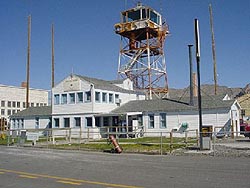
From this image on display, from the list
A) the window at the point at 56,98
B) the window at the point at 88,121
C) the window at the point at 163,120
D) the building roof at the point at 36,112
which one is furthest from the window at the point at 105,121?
the building roof at the point at 36,112

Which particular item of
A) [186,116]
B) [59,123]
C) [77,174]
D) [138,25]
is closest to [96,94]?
[59,123]

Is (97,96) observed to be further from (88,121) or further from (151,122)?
(151,122)

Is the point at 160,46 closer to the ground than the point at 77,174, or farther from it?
farther from it

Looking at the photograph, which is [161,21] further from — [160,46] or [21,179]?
[21,179]

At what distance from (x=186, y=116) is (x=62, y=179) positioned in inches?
968

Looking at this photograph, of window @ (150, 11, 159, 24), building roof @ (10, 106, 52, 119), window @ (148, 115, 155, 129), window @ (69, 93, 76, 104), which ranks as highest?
window @ (150, 11, 159, 24)

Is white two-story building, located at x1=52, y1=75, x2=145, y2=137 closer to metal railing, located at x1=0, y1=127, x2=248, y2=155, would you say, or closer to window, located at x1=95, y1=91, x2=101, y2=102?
window, located at x1=95, y1=91, x2=101, y2=102

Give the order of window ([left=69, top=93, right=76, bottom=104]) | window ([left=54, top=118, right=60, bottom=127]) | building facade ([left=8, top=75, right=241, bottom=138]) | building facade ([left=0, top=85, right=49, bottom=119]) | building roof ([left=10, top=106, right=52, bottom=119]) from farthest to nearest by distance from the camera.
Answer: building facade ([left=0, top=85, right=49, bottom=119]) → building roof ([left=10, top=106, right=52, bottom=119]) → window ([left=54, top=118, right=60, bottom=127]) → window ([left=69, top=93, right=76, bottom=104]) → building facade ([left=8, top=75, right=241, bottom=138])

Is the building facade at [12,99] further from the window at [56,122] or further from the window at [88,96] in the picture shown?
the window at [88,96]

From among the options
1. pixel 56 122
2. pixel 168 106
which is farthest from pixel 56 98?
pixel 168 106

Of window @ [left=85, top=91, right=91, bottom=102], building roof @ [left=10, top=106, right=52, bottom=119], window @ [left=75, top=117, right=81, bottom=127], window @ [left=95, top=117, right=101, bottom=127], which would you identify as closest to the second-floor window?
window @ [left=85, top=91, right=91, bottom=102]

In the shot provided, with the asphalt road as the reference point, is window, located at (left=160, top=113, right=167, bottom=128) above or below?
above

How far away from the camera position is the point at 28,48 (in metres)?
53.2

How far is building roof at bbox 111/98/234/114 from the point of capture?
33312mm
